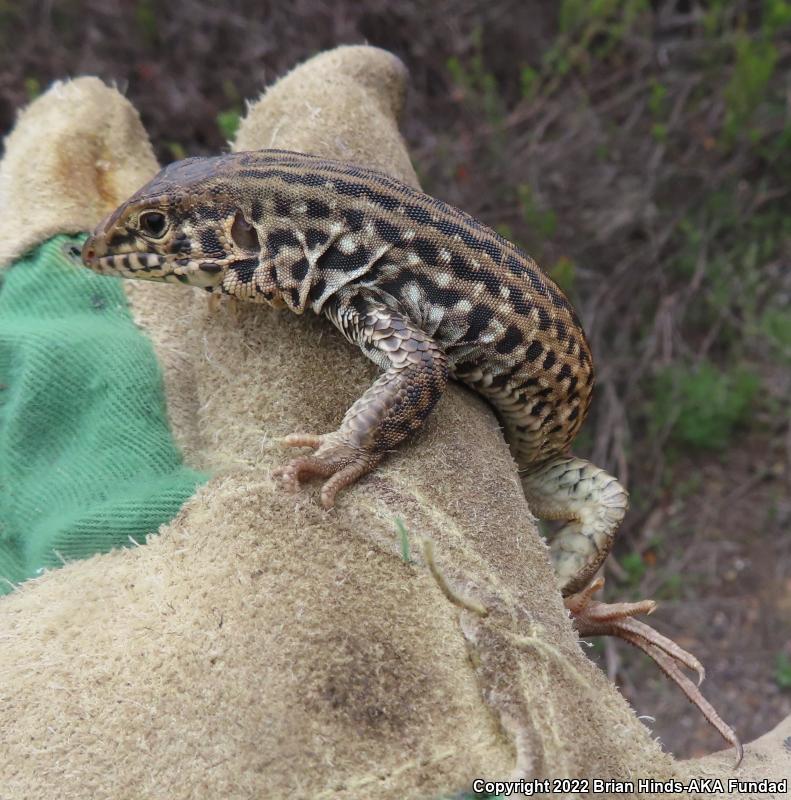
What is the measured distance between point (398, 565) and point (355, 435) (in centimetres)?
20

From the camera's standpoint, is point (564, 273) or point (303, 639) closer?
point (303, 639)

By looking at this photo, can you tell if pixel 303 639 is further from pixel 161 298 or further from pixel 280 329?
pixel 161 298

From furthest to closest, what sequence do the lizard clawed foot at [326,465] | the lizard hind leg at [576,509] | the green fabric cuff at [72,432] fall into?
the lizard hind leg at [576,509] < the green fabric cuff at [72,432] < the lizard clawed foot at [326,465]

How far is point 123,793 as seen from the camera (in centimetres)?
91

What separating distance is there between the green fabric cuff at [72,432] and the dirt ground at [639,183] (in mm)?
1660

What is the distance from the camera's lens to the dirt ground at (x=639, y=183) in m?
2.90

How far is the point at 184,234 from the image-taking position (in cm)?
130

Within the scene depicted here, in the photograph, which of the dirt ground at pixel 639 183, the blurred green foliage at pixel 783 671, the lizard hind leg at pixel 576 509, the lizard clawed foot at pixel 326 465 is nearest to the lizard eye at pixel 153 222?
the lizard clawed foot at pixel 326 465

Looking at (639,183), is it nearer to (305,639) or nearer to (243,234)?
(243,234)

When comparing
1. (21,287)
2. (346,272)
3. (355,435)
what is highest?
(346,272)

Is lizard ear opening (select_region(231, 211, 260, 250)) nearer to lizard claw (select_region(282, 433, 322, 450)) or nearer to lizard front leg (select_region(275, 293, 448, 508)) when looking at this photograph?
lizard front leg (select_region(275, 293, 448, 508))

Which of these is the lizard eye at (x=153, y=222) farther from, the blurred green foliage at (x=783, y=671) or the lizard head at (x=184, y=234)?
the blurred green foliage at (x=783, y=671)

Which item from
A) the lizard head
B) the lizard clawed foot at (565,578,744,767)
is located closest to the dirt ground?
the lizard clawed foot at (565,578,744,767)

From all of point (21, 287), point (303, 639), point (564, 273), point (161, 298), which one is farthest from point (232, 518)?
point (564, 273)
